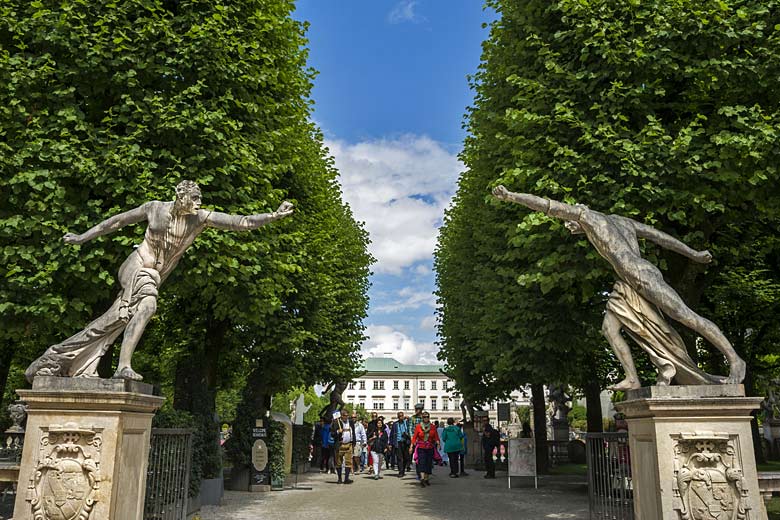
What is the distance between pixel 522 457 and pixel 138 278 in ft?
44.4

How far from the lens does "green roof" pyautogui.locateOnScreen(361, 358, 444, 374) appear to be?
129 metres

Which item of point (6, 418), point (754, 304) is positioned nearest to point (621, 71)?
point (754, 304)

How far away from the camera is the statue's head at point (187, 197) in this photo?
7047 millimetres

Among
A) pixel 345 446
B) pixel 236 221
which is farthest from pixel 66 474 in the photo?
pixel 345 446

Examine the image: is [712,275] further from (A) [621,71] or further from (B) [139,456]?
(B) [139,456]

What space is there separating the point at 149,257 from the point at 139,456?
2.22m

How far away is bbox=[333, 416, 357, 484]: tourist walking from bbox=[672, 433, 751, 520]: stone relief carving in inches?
565

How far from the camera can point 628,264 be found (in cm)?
712

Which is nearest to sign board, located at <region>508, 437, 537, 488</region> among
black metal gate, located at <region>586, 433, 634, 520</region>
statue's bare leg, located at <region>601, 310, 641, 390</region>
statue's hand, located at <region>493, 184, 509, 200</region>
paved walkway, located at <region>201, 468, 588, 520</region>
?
paved walkway, located at <region>201, 468, 588, 520</region>

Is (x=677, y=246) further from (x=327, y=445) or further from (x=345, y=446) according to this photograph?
(x=327, y=445)

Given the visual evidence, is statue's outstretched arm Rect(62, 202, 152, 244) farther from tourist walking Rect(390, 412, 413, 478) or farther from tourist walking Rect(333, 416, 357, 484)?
tourist walking Rect(390, 412, 413, 478)

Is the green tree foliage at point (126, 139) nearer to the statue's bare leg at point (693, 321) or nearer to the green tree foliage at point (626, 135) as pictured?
the green tree foliage at point (626, 135)

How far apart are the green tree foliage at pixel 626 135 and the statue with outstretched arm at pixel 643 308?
10.6ft

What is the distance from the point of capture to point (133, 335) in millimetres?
6859
